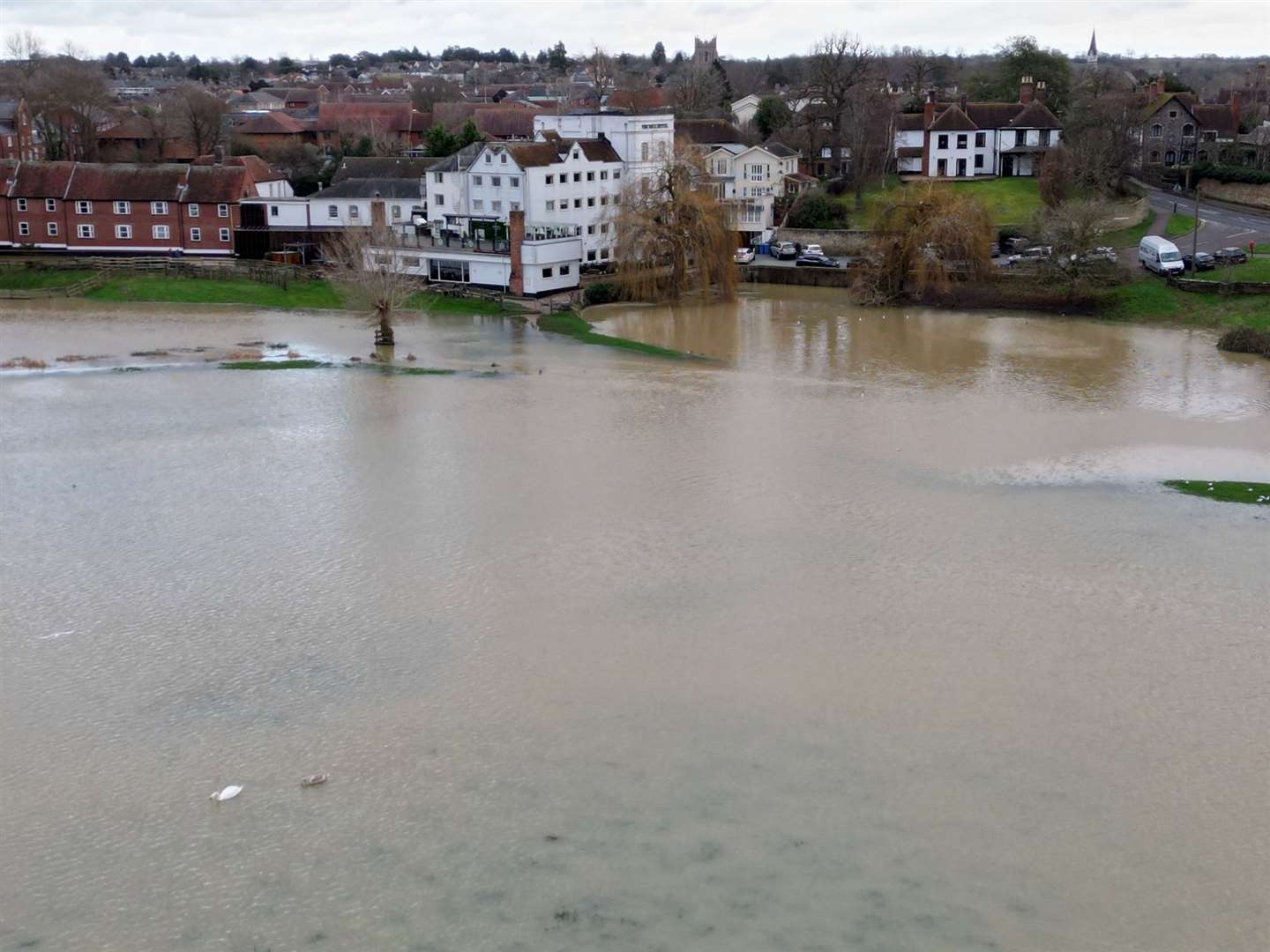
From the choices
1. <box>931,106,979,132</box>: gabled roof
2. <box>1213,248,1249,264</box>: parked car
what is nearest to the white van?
<box>1213,248,1249,264</box>: parked car

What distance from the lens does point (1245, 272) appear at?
116 feet

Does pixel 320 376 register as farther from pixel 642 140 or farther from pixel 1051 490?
pixel 642 140

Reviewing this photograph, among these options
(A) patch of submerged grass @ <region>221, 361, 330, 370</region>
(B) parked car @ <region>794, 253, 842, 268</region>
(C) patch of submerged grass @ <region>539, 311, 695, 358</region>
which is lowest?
(A) patch of submerged grass @ <region>221, 361, 330, 370</region>

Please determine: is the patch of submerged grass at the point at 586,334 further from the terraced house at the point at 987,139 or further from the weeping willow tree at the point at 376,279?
the terraced house at the point at 987,139

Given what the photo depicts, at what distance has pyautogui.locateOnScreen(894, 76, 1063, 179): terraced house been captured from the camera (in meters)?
50.4

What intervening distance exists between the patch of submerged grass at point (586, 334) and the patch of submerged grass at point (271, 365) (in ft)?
22.9

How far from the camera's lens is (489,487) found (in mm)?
20703

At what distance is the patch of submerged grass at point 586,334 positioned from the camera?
3216 centimetres

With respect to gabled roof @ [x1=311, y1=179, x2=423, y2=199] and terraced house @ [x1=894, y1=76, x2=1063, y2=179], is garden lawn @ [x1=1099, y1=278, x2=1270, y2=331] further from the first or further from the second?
gabled roof @ [x1=311, y1=179, x2=423, y2=199]

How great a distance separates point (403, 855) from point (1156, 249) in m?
33.3

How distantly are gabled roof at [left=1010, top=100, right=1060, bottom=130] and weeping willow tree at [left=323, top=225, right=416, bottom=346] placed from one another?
26.9 metres

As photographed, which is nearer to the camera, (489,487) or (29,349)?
(489,487)

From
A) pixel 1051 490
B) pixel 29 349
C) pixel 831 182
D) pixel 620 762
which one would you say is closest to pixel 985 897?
pixel 620 762

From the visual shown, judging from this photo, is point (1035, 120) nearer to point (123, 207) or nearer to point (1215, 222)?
point (1215, 222)
